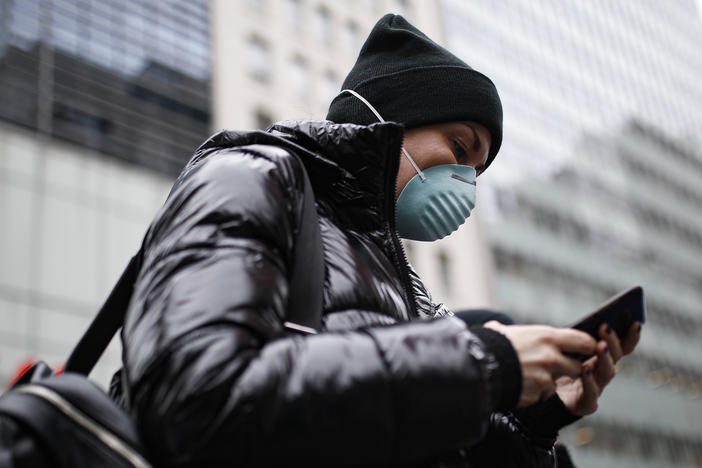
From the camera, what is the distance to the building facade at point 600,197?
31875 mm

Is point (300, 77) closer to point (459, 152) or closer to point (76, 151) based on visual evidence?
point (76, 151)

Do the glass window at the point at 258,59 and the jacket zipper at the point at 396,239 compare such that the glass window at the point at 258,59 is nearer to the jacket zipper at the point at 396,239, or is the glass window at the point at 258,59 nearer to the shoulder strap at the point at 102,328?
the jacket zipper at the point at 396,239

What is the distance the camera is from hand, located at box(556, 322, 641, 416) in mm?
1517

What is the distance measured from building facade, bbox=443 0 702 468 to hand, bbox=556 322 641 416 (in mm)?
24972

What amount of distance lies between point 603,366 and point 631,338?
0.10 m

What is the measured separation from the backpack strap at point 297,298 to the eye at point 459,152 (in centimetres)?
85

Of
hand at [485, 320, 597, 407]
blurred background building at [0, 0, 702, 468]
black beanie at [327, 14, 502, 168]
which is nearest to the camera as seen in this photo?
hand at [485, 320, 597, 407]

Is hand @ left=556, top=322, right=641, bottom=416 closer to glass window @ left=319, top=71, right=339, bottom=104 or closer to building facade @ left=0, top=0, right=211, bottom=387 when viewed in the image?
building facade @ left=0, top=0, right=211, bottom=387

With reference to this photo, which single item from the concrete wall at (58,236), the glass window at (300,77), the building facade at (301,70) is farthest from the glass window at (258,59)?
the concrete wall at (58,236)

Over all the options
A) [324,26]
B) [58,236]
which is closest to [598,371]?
[58,236]

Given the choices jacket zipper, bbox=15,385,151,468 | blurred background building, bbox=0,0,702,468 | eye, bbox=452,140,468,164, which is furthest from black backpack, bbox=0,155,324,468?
blurred background building, bbox=0,0,702,468

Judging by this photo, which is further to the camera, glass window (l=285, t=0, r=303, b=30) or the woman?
glass window (l=285, t=0, r=303, b=30)

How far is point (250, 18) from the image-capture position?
24062 millimetres

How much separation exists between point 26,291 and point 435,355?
51.2ft
